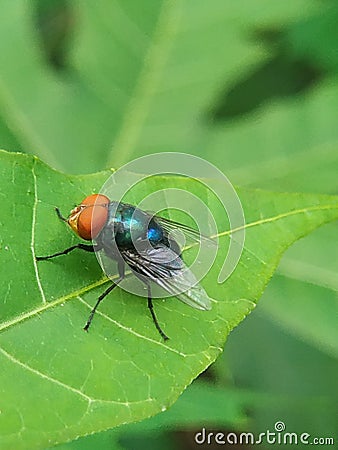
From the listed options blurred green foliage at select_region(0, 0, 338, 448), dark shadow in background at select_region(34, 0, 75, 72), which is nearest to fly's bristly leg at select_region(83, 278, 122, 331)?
blurred green foliage at select_region(0, 0, 338, 448)

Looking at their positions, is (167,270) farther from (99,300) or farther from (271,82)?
(271,82)

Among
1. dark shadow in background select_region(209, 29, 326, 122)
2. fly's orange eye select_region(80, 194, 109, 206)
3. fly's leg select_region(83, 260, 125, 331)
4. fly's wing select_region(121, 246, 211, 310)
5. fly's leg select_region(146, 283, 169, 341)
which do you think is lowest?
dark shadow in background select_region(209, 29, 326, 122)

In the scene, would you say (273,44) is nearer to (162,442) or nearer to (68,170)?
(68,170)

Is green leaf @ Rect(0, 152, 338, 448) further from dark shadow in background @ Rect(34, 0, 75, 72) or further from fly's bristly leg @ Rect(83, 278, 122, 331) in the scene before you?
dark shadow in background @ Rect(34, 0, 75, 72)

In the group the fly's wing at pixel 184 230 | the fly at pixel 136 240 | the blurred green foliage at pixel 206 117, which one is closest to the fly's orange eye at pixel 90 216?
the fly at pixel 136 240

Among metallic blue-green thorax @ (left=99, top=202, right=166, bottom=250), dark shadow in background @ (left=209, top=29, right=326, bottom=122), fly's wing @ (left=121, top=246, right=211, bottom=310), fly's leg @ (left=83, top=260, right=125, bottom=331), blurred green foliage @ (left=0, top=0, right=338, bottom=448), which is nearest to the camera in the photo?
fly's leg @ (left=83, top=260, right=125, bottom=331)
